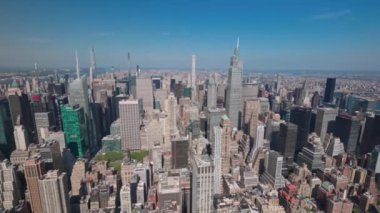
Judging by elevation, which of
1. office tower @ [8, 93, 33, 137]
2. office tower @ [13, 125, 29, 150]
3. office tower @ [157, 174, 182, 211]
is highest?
office tower @ [8, 93, 33, 137]

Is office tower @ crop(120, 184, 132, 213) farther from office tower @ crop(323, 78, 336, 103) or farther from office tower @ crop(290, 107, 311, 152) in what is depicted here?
office tower @ crop(323, 78, 336, 103)

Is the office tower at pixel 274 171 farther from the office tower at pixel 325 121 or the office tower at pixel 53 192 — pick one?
the office tower at pixel 53 192

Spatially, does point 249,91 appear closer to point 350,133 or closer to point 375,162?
point 350,133

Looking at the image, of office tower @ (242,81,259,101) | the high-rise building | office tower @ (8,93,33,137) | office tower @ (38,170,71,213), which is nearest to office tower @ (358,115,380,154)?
the high-rise building

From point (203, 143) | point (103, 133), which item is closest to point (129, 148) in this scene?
point (103, 133)

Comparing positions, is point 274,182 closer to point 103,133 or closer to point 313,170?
point 313,170

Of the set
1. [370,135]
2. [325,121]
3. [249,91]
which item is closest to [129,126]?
[249,91]
